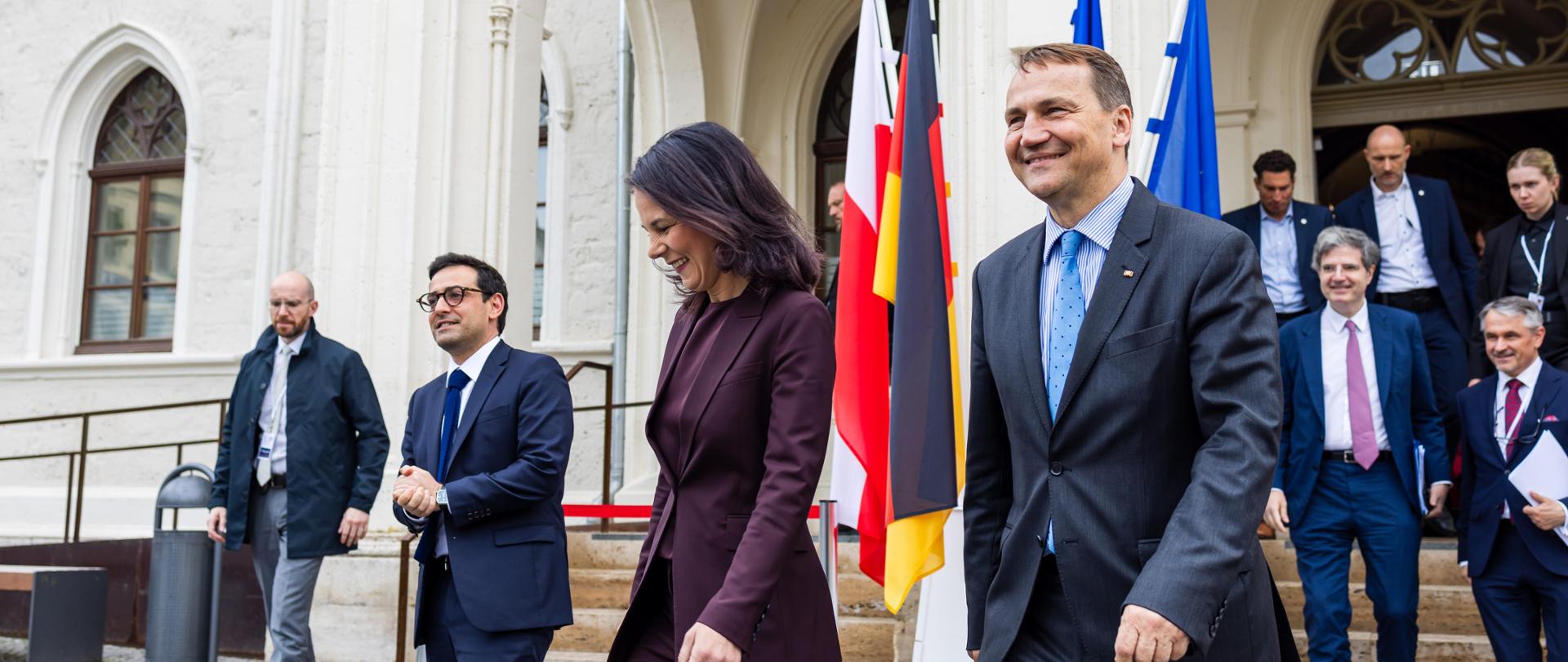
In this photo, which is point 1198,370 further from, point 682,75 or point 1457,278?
point 682,75

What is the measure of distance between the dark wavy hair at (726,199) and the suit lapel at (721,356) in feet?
0.17

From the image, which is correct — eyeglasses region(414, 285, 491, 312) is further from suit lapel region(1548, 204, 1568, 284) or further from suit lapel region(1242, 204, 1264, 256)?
suit lapel region(1548, 204, 1568, 284)

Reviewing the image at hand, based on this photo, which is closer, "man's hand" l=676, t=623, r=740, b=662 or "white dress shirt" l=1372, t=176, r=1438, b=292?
"man's hand" l=676, t=623, r=740, b=662

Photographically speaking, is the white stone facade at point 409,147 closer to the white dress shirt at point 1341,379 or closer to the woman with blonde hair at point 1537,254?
the white dress shirt at point 1341,379

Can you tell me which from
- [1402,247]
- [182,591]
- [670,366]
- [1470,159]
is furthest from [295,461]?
[1470,159]

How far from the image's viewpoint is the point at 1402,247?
22.1ft

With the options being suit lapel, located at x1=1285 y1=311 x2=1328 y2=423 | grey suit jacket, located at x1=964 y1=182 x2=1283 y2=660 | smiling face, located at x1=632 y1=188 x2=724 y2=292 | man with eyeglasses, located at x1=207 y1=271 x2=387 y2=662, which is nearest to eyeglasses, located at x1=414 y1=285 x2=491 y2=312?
smiling face, located at x1=632 y1=188 x2=724 y2=292

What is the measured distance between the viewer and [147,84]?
1352 cm

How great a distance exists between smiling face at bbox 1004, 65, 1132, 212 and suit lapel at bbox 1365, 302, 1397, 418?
10.7ft

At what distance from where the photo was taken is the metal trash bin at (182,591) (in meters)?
6.36

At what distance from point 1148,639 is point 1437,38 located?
338 inches

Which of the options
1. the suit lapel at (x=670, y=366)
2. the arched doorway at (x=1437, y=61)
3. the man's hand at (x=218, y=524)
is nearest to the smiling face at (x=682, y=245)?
the suit lapel at (x=670, y=366)

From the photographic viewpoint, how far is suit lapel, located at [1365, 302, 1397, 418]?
5.16m

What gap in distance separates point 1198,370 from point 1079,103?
499mm
